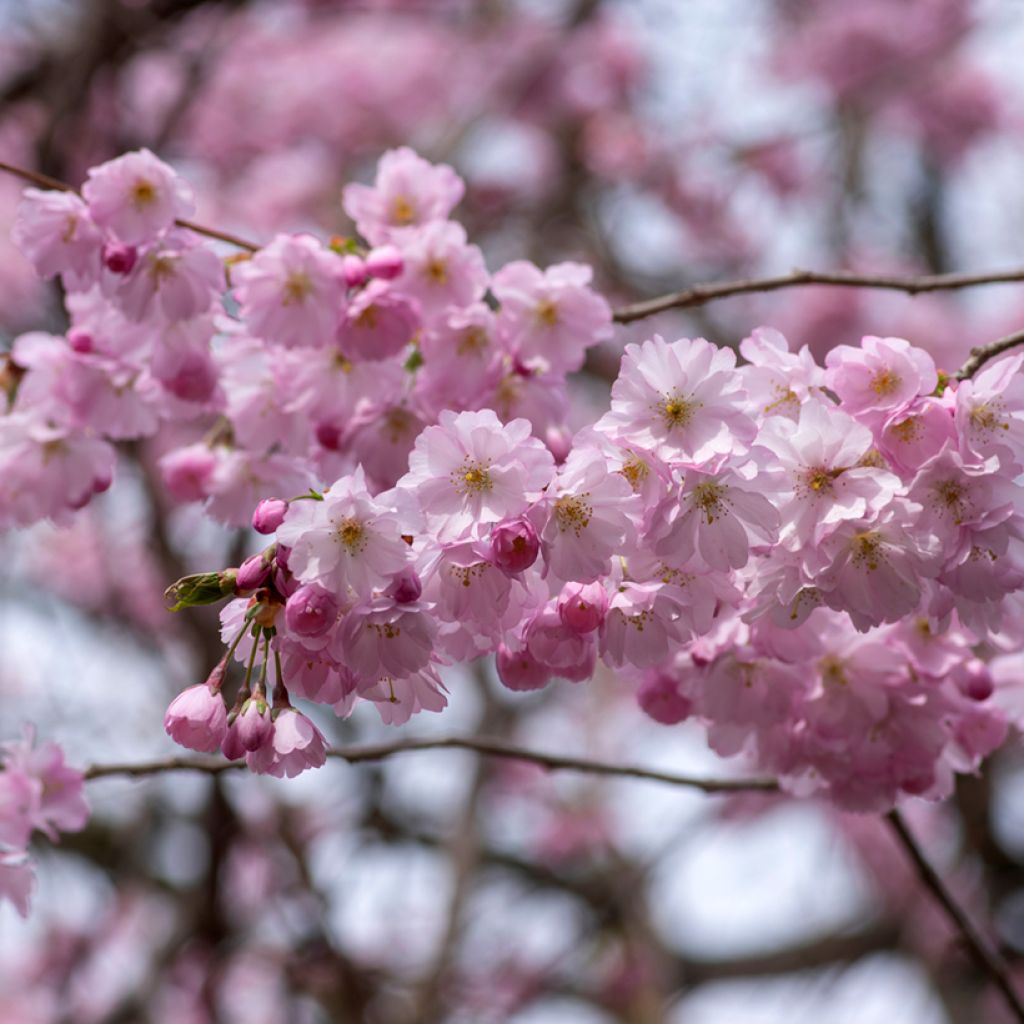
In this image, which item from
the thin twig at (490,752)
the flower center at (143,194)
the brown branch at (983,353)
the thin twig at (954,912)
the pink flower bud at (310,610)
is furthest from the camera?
the thin twig at (954,912)

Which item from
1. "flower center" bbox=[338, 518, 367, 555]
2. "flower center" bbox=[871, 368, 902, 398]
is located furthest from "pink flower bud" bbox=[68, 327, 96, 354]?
"flower center" bbox=[871, 368, 902, 398]

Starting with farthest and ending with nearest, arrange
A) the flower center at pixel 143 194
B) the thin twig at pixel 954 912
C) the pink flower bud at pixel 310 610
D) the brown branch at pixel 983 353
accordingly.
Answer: the thin twig at pixel 954 912 → the flower center at pixel 143 194 → the brown branch at pixel 983 353 → the pink flower bud at pixel 310 610

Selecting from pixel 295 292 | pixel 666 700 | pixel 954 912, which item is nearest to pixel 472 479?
pixel 666 700

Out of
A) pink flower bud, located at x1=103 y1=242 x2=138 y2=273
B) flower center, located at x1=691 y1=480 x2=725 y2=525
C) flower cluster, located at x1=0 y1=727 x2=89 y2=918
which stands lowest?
flower cluster, located at x1=0 y1=727 x2=89 y2=918

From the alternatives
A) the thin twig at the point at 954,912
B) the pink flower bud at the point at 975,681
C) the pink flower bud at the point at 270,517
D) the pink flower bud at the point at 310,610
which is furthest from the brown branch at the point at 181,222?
the thin twig at the point at 954,912

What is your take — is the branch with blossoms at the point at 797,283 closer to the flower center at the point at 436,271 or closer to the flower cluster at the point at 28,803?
the flower center at the point at 436,271

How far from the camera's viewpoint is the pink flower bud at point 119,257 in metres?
1.53

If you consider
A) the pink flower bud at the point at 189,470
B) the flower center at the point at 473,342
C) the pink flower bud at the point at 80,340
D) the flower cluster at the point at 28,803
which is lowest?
the flower cluster at the point at 28,803

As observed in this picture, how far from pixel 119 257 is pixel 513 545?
811mm

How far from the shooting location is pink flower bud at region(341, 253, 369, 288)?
1.53m

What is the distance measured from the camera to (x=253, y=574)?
3.44 feet

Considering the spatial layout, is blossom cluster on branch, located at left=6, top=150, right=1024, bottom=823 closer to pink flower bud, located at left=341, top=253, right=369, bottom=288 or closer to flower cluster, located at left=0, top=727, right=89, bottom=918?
pink flower bud, located at left=341, top=253, right=369, bottom=288

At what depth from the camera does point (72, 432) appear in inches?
68.8

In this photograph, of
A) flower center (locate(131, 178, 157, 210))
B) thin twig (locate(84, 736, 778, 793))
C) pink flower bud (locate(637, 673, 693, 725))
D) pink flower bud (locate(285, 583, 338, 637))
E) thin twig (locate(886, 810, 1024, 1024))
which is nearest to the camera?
pink flower bud (locate(285, 583, 338, 637))
